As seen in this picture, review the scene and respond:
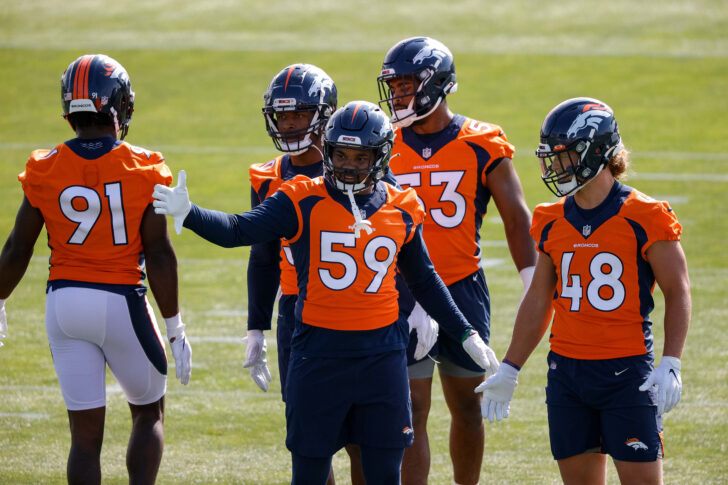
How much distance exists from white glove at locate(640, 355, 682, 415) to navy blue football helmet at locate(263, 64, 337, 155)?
167cm

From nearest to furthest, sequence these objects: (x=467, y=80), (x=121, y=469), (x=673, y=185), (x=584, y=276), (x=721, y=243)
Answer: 1. (x=584, y=276)
2. (x=121, y=469)
3. (x=721, y=243)
4. (x=673, y=185)
5. (x=467, y=80)

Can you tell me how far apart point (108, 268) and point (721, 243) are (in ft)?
26.3

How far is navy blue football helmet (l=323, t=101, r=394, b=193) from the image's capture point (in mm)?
3736

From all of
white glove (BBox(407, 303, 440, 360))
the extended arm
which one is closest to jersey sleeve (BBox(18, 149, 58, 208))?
the extended arm

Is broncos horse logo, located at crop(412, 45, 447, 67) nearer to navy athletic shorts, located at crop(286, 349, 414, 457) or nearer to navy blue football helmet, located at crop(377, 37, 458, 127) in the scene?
navy blue football helmet, located at crop(377, 37, 458, 127)

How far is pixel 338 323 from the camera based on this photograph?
3.71 m

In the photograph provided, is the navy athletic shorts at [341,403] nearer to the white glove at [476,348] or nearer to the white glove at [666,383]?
the white glove at [476,348]

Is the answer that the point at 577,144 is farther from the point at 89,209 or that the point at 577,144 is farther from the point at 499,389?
the point at 89,209

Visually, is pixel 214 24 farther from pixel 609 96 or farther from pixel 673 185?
pixel 673 185

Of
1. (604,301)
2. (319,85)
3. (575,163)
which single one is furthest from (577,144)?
(319,85)

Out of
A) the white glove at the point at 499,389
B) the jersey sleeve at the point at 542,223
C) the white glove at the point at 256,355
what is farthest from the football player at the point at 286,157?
the jersey sleeve at the point at 542,223

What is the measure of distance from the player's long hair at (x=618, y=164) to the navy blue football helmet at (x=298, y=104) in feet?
4.01

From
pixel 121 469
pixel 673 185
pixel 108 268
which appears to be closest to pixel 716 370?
pixel 121 469

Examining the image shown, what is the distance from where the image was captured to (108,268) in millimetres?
4102
